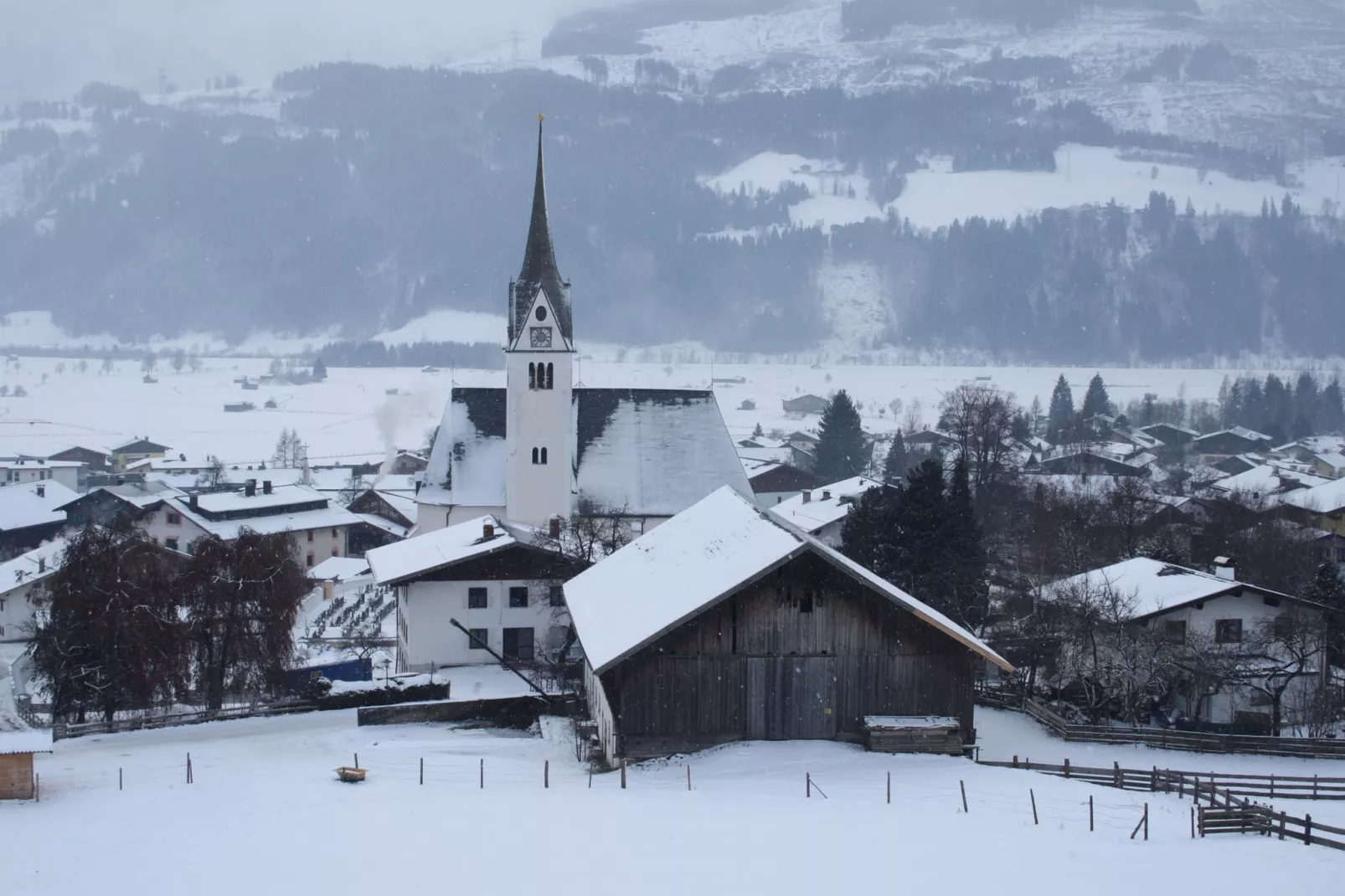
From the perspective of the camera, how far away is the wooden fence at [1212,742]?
28.8 metres

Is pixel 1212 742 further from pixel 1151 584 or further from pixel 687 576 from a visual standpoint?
pixel 687 576

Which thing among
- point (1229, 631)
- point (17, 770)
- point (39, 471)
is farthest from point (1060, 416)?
point (17, 770)

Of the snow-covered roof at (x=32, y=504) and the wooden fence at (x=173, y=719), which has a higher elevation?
the snow-covered roof at (x=32, y=504)

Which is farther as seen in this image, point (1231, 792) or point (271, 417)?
point (271, 417)

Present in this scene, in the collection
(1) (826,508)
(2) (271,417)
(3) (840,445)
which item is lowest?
(1) (826,508)

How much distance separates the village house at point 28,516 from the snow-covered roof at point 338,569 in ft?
60.0

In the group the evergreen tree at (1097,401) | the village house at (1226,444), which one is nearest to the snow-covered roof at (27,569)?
the village house at (1226,444)

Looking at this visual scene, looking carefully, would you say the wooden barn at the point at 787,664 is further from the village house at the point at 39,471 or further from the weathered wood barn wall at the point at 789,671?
the village house at the point at 39,471

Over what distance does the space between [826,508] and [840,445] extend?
37282 millimetres

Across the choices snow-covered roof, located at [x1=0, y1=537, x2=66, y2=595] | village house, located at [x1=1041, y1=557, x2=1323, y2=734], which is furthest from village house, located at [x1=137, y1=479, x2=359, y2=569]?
village house, located at [x1=1041, y1=557, x2=1323, y2=734]

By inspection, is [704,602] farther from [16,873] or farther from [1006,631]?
[1006,631]

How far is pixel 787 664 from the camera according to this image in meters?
23.6

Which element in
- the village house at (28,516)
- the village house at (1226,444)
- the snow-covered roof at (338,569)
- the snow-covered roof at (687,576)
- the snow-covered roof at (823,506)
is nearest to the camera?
the snow-covered roof at (687,576)

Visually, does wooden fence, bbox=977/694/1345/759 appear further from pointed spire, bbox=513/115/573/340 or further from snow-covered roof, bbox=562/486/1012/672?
pointed spire, bbox=513/115/573/340
